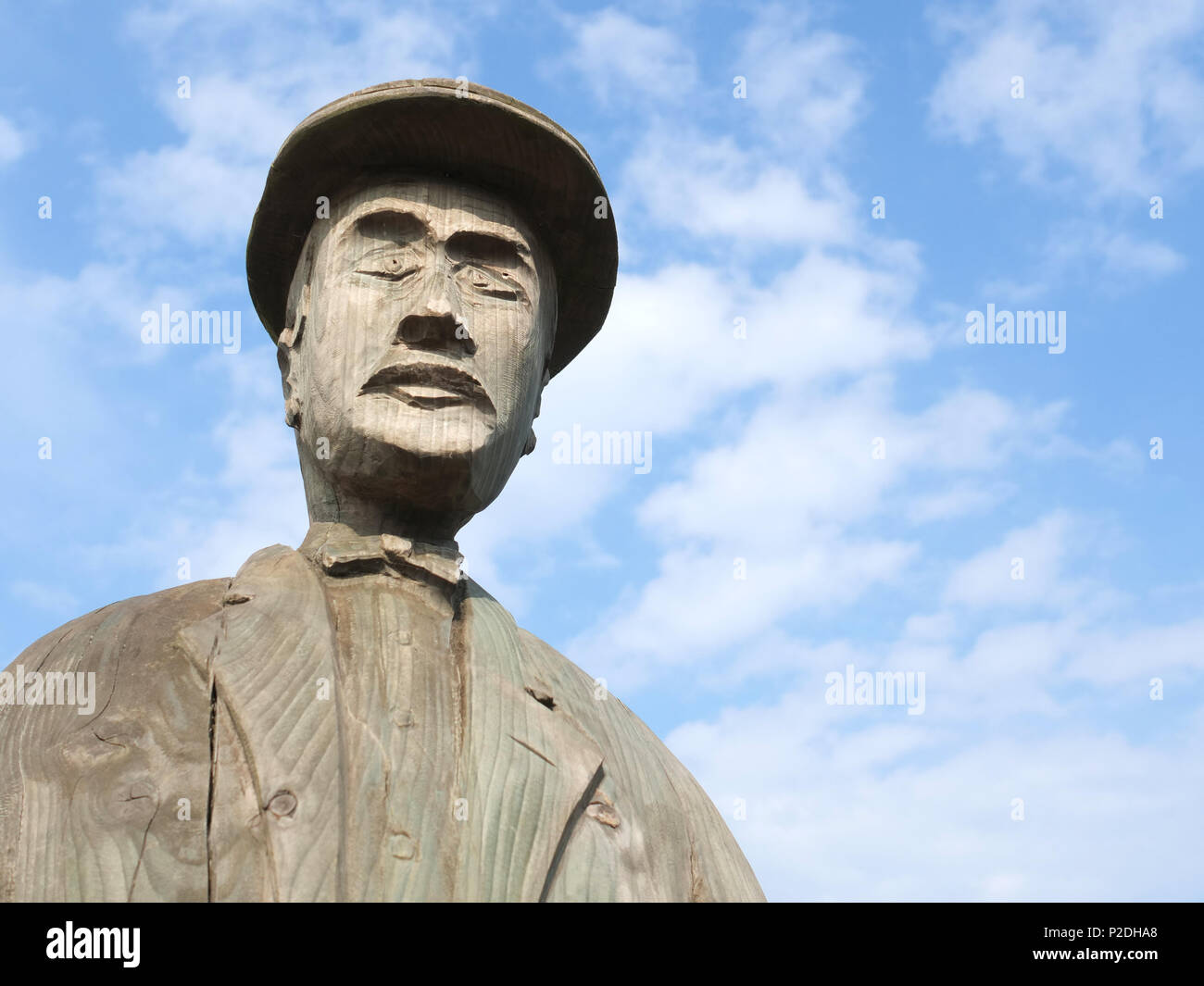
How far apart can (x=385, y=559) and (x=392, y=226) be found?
4.96 feet

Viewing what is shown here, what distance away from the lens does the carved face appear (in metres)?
6.86

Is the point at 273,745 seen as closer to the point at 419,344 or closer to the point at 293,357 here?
the point at 419,344

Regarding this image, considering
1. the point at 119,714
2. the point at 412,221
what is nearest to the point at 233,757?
the point at 119,714

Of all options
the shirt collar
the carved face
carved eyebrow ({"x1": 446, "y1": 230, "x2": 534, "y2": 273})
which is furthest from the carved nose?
the shirt collar

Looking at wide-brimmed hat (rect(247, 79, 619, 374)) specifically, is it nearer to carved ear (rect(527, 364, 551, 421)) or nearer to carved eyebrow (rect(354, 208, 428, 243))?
carved eyebrow (rect(354, 208, 428, 243))

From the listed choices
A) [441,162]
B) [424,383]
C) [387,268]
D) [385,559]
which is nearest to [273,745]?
[385,559]

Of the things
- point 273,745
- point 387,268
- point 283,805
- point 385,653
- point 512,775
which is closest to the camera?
point 283,805

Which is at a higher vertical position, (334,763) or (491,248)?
(491,248)

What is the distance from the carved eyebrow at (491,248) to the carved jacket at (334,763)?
134cm

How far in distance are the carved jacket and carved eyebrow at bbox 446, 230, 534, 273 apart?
1338 mm

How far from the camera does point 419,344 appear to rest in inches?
274

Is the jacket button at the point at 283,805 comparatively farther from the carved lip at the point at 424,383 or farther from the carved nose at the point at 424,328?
the carved nose at the point at 424,328
